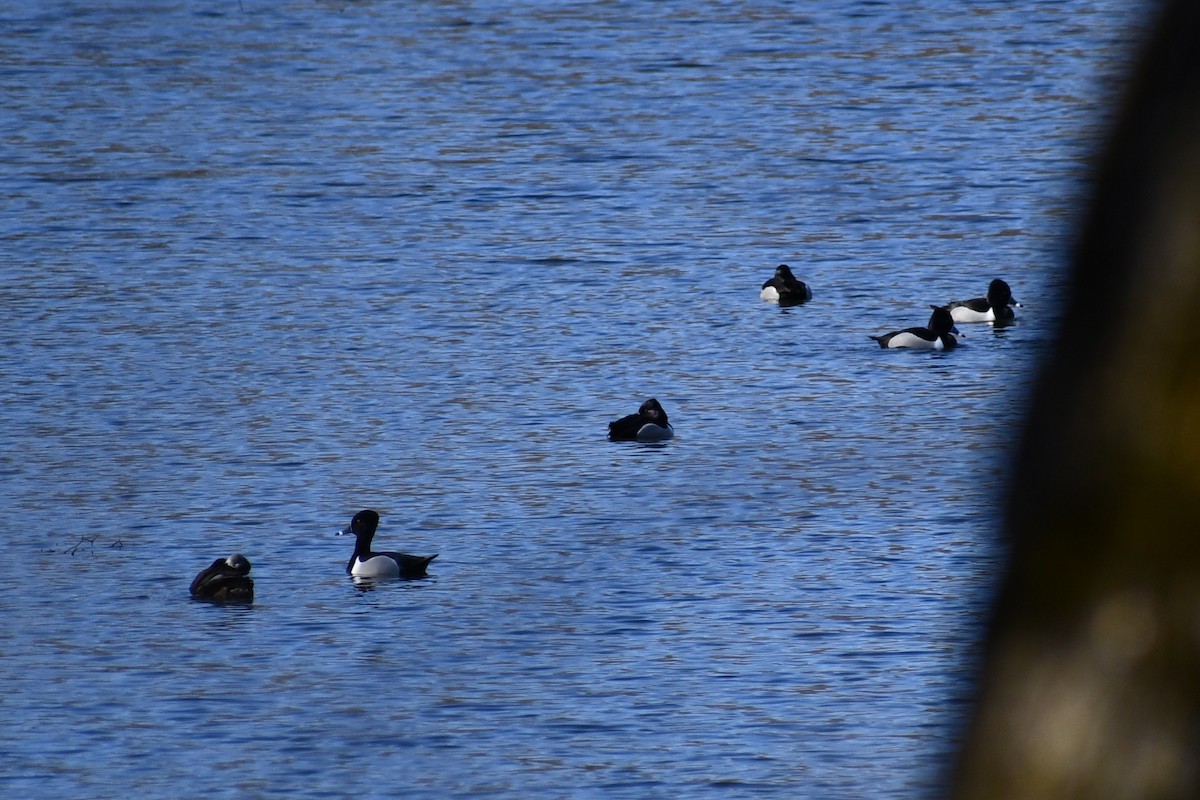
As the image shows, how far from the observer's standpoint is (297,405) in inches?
893

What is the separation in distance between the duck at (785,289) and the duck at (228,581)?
40.6 ft

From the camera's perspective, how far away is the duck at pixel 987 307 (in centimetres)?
2577

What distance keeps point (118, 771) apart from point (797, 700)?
4.43 m

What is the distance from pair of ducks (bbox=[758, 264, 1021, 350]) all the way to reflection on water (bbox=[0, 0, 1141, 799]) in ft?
0.90

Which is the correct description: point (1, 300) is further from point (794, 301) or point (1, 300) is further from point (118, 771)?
point (118, 771)

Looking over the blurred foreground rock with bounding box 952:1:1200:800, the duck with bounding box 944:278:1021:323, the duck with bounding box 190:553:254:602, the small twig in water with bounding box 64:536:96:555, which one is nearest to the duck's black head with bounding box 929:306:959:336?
the duck with bounding box 944:278:1021:323

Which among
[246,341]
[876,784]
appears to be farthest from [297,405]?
[876,784]

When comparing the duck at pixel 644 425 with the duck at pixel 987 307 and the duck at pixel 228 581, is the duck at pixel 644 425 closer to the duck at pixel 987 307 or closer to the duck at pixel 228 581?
the duck at pixel 228 581

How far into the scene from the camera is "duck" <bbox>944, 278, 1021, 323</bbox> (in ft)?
84.5

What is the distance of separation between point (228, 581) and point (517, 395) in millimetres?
7546

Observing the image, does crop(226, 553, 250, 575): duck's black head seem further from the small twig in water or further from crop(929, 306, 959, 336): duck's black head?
crop(929, 306, 959, 336): duck's black head

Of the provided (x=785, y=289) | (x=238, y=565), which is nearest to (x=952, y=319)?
(x=785, y=289)

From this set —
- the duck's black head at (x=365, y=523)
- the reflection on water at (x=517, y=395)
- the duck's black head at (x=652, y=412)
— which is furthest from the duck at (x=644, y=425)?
the duck's black head at (x=365, y=523)

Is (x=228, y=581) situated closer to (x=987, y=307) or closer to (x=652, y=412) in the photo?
(x=652, y=412)
